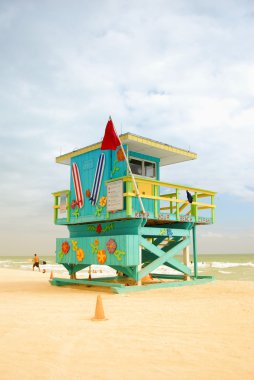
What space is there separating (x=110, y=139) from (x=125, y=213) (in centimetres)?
269

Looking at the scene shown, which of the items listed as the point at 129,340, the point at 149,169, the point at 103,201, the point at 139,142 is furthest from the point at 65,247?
the point at 129,340

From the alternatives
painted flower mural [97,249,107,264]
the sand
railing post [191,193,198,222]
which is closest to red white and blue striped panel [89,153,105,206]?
painted flower mural [97,249,107,264]

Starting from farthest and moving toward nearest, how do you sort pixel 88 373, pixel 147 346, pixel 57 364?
pixel 147 346 → pixel 57 364 → pixel 88 373

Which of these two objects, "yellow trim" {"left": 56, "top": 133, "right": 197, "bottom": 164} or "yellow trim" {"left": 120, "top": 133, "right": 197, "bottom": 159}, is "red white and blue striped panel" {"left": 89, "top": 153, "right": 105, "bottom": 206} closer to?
"yellow trim" {"left": 56, "top": 133, "right": 197, "bottom": 164}

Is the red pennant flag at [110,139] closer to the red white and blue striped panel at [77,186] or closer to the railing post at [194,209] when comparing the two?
the red white and blue striped panel at [77,186]

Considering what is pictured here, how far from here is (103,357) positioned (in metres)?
4.95

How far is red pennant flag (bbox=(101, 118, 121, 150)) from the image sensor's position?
1308cm

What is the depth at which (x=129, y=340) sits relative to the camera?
5.77 metres

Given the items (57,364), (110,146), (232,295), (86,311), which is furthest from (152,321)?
(110,146)

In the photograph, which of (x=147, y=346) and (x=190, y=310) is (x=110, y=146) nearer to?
(x=190, y=310)

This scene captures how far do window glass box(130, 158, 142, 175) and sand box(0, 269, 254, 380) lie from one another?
6.23 m

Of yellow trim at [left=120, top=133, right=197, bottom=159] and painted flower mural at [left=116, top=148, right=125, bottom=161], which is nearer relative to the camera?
yellow trim at [left=120, top=133, right=197, bottom=159]

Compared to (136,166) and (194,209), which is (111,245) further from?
(194,209)

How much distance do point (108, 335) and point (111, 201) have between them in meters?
7.34
